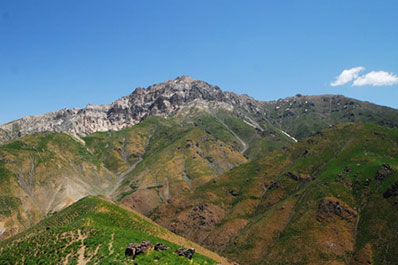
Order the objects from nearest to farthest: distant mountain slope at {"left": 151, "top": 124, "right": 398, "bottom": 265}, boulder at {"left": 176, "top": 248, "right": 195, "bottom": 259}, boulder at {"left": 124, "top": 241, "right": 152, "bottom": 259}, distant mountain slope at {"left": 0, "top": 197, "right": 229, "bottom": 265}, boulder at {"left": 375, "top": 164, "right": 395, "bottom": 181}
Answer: distant mountain slope at {"left": 0, "top": 197, "right": 229, "bottom": 265} → boulder at {"left": 124, "top": 241, "right": 152, "bottom": 259} → boulder at {"left": 176, "top": 248, "right": 195, "bottom": 259} → distant mountain slope at {"left": 151, "top": 124, "right": 398, "bottom": 265} → boulder at {"left": 375, "top": 164, "right": 395, "bottom": 181}

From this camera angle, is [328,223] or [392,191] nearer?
[328,223]

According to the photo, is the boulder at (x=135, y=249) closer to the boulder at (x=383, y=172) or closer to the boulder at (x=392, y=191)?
the boulder at (x=392, y=191)

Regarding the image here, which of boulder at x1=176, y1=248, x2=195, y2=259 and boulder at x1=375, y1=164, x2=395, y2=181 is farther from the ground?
boulder at x1=375, y1=164, x2=395, y2=181

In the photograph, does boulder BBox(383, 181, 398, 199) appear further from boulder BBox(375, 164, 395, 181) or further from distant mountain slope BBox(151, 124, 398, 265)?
boulder BBox(375, 164, 395, 181)

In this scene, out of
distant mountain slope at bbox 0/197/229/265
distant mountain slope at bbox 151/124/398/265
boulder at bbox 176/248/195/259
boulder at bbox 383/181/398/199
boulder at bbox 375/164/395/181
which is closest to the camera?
distant mountain slope at bbox 0/197/229/265

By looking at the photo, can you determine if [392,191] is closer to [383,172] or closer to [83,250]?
[383,172]

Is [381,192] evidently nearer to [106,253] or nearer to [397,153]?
[397,153]

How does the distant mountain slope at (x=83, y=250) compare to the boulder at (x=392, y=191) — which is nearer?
the distant mountain slope at (x=83, y=250)

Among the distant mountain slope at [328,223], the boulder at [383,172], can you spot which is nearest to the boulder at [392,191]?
the distant mountain slope at [328,223]

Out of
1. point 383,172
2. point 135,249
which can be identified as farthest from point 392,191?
point 135,249

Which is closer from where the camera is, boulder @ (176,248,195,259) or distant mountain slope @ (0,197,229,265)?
distant mountain slope @ (0,197,229,265)

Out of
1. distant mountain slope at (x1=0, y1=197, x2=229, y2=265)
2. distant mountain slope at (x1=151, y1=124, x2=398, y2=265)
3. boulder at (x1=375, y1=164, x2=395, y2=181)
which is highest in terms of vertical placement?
boulder at (x1=375, y1=164, x2=395, y2=181)

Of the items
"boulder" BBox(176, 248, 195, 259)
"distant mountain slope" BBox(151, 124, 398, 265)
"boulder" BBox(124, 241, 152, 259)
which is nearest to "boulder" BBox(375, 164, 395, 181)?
"distant mountain slope" BBox(151, 124, 398, 265)

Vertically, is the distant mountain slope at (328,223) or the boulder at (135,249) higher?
the boulder at (135,249)
